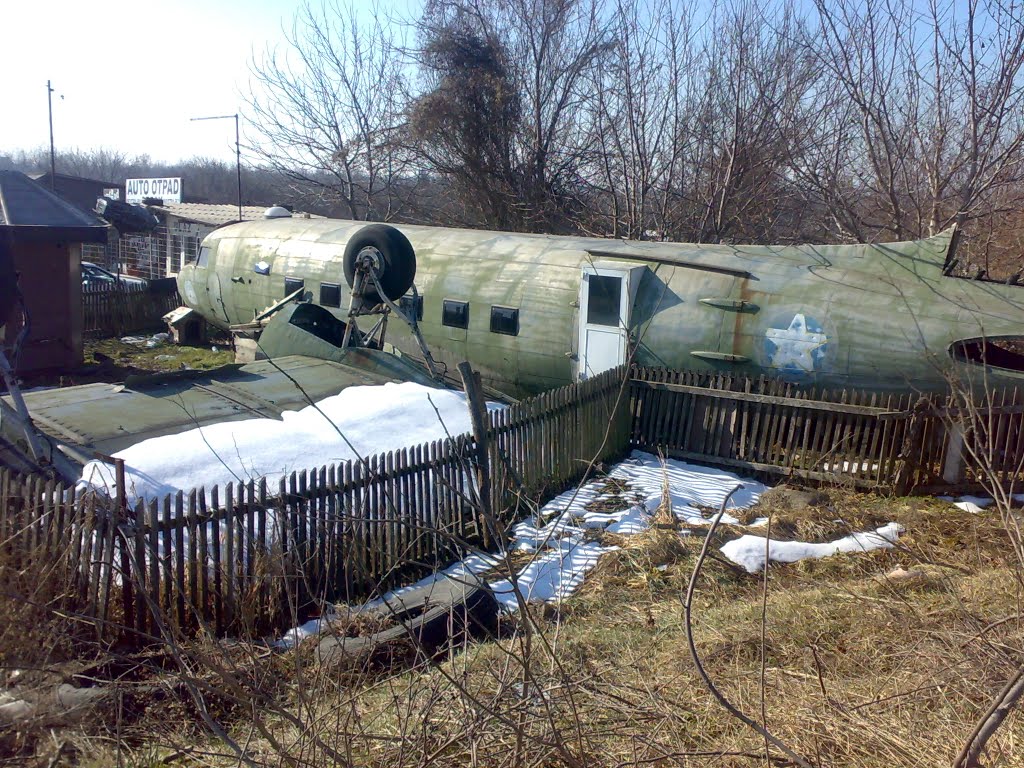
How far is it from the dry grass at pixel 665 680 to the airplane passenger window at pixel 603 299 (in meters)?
4.47

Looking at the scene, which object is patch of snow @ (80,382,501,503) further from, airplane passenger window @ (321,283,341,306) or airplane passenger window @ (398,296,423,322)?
airplane passenger window @ (321,283,341,306)

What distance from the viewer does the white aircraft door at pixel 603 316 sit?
38.4ft

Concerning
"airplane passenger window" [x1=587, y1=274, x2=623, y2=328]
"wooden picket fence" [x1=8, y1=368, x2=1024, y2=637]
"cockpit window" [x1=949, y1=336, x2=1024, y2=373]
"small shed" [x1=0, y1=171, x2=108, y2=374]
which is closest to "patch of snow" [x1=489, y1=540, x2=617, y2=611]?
"wooden picket fence" [x1=8, y1=368, x2=1024, y2=637]

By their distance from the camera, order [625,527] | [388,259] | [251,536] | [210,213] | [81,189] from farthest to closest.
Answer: [81,189] < [210,213] < [388,259] < [625,527] < [251,536]

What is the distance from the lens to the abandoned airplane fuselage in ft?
32.1

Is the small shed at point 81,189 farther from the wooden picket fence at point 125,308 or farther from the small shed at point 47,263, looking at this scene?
the small shed at point 47,263

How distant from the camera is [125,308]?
70.6ft

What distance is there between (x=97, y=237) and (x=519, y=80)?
51.1 ft

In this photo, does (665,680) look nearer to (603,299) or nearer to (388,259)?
(603,299)

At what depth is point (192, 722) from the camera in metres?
4.42

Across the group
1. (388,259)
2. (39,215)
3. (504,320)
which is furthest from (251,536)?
(39,215)

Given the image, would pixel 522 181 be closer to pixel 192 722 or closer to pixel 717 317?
pixel 717 317

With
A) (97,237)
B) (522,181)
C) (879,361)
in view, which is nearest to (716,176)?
(522,181)

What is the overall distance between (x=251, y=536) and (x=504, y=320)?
718cm
